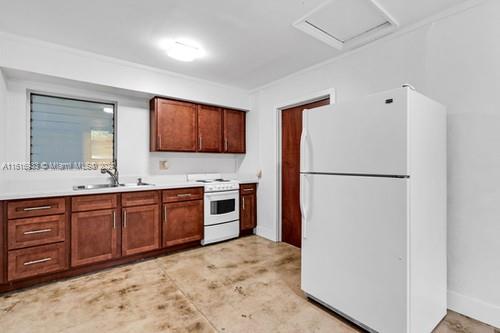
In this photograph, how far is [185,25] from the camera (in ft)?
7.27

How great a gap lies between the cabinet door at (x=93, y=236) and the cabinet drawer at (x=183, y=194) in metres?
0.63

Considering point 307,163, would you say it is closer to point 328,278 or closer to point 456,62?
point 328,278

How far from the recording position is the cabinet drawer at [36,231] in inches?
89.0

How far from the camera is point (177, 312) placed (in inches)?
77.4

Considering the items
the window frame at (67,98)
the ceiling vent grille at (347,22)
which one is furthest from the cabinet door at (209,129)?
the ceiling vent grille at (347,22)

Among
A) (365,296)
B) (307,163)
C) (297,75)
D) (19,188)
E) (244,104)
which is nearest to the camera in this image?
(365,296)

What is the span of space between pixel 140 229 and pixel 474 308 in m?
3.23

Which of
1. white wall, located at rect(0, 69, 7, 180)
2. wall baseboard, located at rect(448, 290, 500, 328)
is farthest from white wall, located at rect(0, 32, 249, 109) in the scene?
wall baseboard, located at rect(448, 290, 500, 328)

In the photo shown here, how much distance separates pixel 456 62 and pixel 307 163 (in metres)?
1.46

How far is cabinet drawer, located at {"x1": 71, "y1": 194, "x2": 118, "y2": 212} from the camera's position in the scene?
8.39ft

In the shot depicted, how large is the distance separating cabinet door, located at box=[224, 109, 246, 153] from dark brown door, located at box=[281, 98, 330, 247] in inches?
32.4

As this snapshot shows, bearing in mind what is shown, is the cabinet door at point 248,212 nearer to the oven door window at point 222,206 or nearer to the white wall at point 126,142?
the oven door window at point 222,206

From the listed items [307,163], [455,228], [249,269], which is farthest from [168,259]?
[455,228]

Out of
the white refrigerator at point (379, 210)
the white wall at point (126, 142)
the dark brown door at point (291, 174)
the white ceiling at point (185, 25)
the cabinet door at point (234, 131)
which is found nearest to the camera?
the white refrigerator at point (379, 210)
